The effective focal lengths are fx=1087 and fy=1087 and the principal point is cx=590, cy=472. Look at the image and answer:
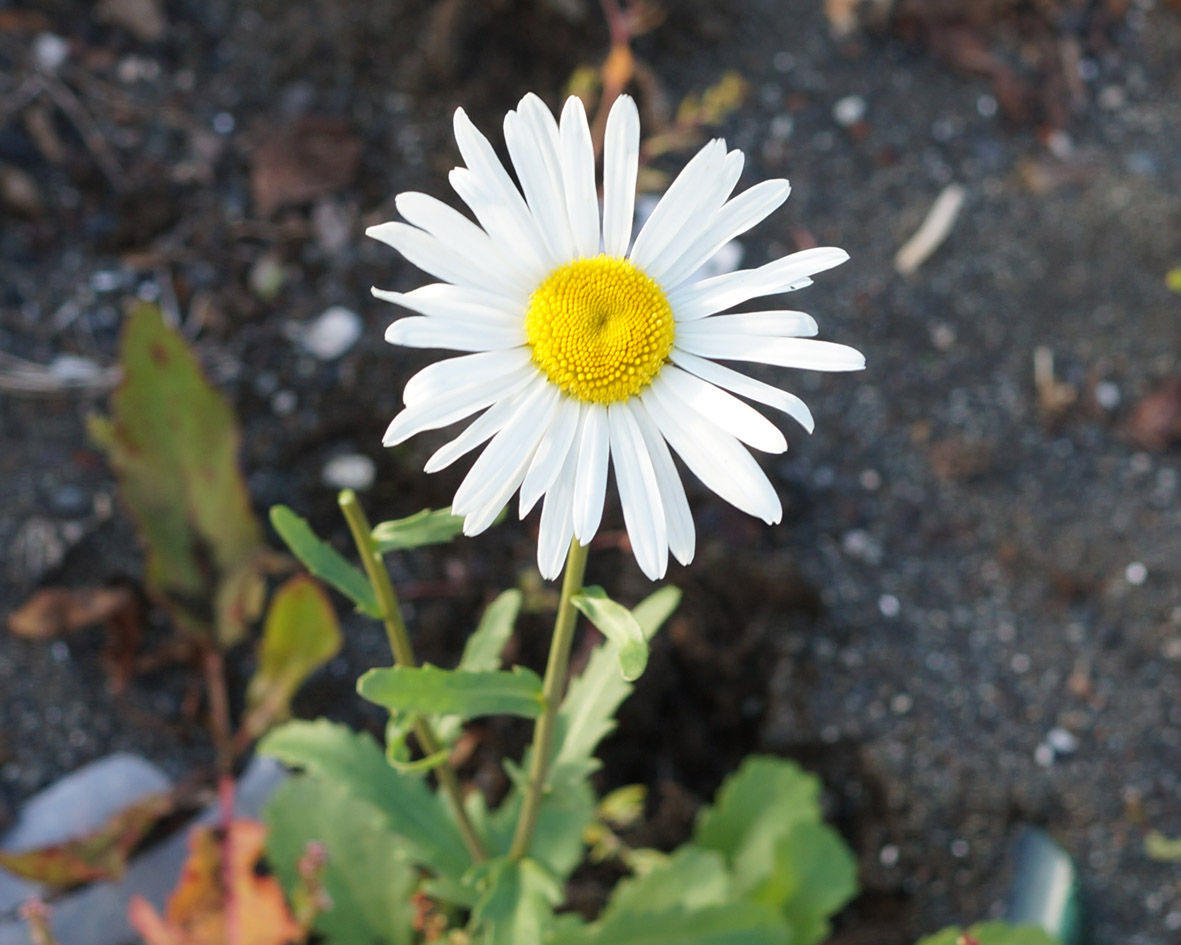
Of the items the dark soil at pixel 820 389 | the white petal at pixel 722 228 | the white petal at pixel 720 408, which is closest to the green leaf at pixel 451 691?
the white petal at pixel 720 408

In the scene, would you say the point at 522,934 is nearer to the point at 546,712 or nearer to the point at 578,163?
the point at 546,712

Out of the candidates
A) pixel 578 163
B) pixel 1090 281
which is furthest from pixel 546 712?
pixel 1090 281

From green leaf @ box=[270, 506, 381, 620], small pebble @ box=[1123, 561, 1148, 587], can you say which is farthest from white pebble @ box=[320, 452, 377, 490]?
small pebble @ box=[1123, 561, 1148, 587]

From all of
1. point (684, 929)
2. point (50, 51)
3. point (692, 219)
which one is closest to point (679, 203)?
point (692, 219)

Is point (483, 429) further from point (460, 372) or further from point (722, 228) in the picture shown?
point (722, 228)

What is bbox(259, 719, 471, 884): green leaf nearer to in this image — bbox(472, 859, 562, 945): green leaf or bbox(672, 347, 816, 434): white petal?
bbox(472, 859, 562, 945): green leaf

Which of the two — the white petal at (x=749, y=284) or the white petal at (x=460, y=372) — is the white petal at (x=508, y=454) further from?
the white petal at (x=749, y=284)

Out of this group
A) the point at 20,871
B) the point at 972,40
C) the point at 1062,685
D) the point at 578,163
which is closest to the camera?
the point at 578,163
